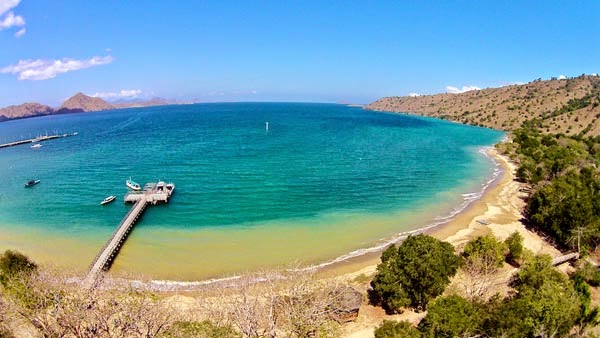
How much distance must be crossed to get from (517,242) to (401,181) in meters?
32.1

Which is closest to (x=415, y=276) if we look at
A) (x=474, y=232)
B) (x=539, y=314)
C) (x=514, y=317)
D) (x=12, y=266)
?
(x=514, y=317)

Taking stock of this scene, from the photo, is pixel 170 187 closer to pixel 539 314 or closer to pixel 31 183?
pixel 31 183

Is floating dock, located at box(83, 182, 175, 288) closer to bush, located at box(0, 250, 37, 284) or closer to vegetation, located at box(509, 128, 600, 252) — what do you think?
bush, located at box(0, 250, 37, 284)

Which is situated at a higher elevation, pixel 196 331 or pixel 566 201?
pixel 566 201

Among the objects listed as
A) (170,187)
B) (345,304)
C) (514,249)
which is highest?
(170,187)

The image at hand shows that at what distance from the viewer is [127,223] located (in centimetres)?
4675

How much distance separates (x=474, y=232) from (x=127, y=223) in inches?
1818

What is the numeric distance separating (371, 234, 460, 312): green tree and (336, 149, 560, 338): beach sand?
4.61ft

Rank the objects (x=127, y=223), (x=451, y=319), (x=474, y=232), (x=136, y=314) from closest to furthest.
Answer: (x=136, y=314), (x=451, y=319), (x=474, y=232), (x=127, y=223)

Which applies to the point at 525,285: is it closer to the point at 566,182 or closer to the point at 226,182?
the point at 566,182

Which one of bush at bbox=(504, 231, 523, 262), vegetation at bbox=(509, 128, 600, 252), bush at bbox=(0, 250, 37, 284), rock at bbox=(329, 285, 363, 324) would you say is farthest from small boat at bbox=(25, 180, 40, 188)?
vegetation at bbox=(509, 128, 600, 252)

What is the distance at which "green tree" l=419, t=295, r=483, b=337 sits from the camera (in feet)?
71.3

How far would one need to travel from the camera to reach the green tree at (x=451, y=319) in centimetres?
2172

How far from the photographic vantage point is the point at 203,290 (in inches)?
1272
